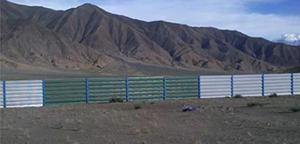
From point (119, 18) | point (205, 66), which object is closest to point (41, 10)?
point (119, 18)

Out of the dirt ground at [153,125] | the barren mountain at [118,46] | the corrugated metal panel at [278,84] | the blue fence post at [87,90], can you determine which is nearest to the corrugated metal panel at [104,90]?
the blue fence post at [87,90]

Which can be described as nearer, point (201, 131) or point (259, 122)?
point (201, 131)

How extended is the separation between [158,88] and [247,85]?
5.33m

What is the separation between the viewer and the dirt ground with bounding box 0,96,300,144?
15859 millimetres

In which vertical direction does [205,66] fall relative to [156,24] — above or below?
below

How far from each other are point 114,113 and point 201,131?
289 inches

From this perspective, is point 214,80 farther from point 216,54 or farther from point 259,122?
point 216,54

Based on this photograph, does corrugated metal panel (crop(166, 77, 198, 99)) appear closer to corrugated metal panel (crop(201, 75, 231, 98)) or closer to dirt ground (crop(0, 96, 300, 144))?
corrugated metal panel (crop(201, 75, 231, 98))

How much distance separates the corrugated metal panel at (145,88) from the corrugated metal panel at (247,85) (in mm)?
4447

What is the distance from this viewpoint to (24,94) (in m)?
28.3

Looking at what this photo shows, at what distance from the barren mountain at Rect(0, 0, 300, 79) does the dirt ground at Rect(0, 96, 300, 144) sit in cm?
7443

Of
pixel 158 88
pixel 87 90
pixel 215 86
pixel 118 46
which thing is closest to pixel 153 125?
pixel 87 90

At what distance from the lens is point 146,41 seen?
16450 cm

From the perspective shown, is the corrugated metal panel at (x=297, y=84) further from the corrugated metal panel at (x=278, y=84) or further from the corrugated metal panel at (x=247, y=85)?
the corrugated metal panel at (x=247, y=85)
